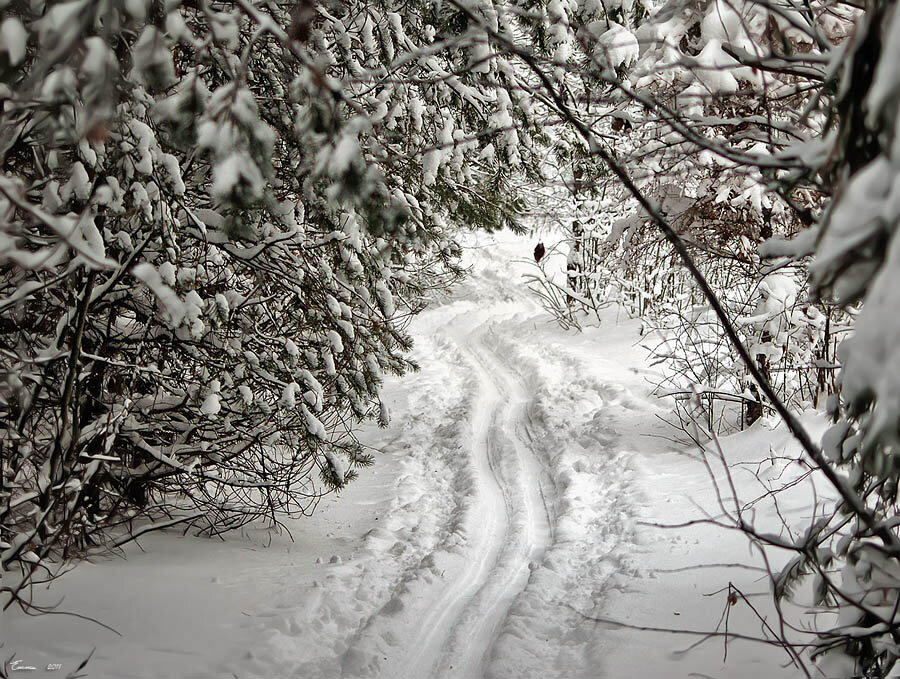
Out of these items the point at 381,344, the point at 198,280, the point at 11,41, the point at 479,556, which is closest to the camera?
the point at 11,41

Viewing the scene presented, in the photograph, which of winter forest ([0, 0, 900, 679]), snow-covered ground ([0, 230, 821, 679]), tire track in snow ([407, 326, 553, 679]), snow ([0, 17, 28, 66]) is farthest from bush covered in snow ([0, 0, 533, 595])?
tire track in snow ([407, 326, 553, 679])

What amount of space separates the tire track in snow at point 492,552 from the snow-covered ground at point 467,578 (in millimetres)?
19

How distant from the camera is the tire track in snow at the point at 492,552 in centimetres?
419

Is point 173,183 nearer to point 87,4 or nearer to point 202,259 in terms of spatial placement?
point 202,259

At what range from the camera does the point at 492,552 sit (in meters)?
5.67

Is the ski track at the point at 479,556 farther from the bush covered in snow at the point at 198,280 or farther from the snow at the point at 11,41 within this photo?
the snow at the point at 11,41

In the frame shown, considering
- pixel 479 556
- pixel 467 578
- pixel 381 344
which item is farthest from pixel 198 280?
pixel 479 556

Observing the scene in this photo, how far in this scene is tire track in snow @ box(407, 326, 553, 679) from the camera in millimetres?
4188

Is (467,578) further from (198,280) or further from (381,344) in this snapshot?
(198,280)

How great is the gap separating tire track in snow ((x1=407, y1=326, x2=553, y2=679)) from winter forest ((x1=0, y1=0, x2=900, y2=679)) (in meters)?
0.03

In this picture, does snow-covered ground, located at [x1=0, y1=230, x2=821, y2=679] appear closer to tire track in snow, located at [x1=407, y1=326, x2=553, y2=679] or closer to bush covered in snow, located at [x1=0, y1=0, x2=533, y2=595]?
tire track in snow, located at [x1=407, y1=326, x2=553, y2=679]

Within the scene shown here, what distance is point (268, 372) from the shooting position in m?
5.04

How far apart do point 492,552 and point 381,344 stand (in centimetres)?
210

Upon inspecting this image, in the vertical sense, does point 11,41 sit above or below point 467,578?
below
